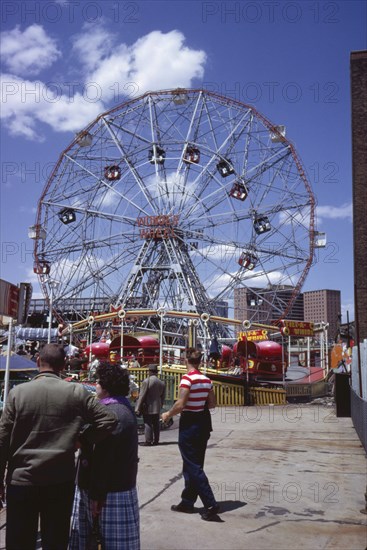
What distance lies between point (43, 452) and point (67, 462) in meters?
0.18

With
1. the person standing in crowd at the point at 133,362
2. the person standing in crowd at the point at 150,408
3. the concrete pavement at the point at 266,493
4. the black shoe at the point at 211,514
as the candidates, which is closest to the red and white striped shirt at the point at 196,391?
the black shoe at the point at 211,514

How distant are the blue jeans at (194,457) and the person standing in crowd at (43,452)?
2132mm

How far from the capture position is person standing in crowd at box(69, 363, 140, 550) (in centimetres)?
355

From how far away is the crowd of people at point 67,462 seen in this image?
337 cm

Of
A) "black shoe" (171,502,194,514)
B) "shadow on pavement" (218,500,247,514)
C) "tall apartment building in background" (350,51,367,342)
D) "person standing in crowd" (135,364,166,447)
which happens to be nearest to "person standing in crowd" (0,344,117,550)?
"black shoe" (171,502,194,514)

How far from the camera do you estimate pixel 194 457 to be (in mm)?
5535

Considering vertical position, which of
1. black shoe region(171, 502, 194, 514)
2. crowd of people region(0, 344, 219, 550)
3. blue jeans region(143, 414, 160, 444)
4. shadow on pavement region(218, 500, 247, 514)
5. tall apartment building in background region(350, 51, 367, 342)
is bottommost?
shadow on pavement region(218, 500, 247, 514)

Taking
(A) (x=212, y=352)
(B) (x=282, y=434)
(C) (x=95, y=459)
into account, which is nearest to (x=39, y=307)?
(A) (x=212, y=352)

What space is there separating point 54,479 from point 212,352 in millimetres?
18023

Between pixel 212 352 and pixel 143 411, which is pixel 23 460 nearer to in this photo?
pixel 143 411

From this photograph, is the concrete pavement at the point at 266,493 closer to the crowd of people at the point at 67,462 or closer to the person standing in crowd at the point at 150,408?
the person standing in crowd at the point at 150,408

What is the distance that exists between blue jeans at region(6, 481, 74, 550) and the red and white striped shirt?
7.56ft

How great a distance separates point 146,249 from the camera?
38.0m

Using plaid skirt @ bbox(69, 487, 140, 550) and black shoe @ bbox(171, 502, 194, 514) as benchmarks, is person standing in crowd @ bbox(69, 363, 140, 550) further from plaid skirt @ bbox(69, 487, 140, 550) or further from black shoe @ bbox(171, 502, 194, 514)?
black shoe @ bbox(171, 502, 194, 514)
